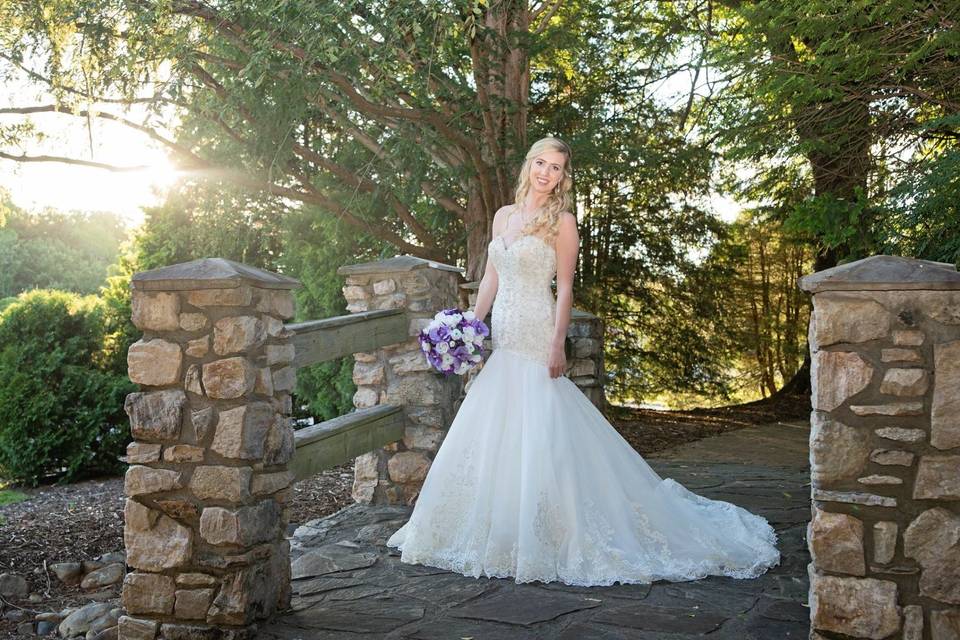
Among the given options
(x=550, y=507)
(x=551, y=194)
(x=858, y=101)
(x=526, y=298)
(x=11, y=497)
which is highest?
(x=858, y=101)

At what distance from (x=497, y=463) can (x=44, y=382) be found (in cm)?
545

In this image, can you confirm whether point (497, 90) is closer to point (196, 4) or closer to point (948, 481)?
point (196, 4)

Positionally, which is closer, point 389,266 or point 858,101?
Result: point 389,266

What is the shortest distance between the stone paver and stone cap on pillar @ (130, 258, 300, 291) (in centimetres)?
132

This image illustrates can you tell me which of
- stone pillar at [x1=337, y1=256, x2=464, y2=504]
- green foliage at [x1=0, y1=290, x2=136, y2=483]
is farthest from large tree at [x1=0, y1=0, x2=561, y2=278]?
green foliage at [x1=0, y1=290, x2=136, y2=483]

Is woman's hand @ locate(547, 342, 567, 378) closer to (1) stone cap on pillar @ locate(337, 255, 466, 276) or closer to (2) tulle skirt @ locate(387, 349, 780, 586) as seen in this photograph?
(2) tulle skirt @ locate(387, 349, 780, 586)

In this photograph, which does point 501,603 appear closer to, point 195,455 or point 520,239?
point 195,455

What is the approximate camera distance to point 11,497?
699cm

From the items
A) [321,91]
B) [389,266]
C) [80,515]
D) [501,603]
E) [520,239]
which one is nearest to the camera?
[501,603]

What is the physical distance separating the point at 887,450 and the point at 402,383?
10.5ft

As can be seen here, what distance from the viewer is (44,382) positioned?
7777mm

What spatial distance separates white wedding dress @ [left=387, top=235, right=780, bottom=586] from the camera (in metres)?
3.82

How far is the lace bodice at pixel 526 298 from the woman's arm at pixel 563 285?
0.17 ft

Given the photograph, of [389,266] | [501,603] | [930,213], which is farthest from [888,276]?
[930,213]
